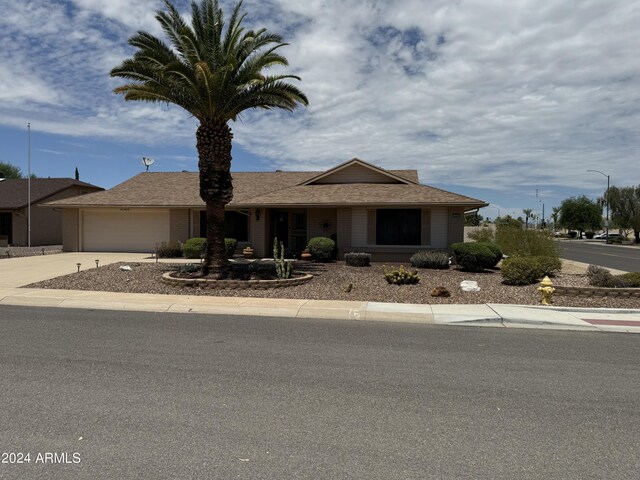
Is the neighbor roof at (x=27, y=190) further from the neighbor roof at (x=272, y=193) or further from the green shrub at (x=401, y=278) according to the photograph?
the green shrub at (x=401, y=278)

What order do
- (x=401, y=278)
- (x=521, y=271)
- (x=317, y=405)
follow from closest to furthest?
1. (x=317, y=405)
2. (x=521, y=271)
3. (x=401, y=278)

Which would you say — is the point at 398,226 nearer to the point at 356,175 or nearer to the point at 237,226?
the point at 356,175

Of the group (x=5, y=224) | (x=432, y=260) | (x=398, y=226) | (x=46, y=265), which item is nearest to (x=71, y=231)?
(x=46, y=265)

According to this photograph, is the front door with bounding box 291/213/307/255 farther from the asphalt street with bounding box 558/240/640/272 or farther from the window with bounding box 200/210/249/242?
the asphalt street with bounding box 558/240/640/272

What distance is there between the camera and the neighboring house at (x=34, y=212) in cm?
3116

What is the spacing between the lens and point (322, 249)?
20.5 m

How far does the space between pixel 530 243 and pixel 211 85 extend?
512 inches

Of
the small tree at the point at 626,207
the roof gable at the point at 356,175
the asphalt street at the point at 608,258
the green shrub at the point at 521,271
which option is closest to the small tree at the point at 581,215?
the small tree at the point at 626,207

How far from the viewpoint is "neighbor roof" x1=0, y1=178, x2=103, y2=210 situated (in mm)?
30917

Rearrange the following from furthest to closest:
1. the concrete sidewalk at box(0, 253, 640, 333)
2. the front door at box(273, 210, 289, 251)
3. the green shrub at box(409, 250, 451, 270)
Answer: the front door at box(273, 210, 289, 251) → the green shrub at box(409, 250, 451, 270) → the concrete sidewalk at box(0, 253, 640, 333)

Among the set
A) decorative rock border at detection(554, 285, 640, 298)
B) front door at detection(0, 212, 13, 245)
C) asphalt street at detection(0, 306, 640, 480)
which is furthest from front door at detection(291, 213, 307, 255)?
front door at detection(0, 212, 13, 245)

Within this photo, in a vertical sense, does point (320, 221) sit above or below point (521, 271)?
above

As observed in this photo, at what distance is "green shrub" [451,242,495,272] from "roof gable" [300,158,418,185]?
6.27m

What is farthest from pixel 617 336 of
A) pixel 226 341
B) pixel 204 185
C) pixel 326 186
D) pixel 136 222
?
pixel 136 222
